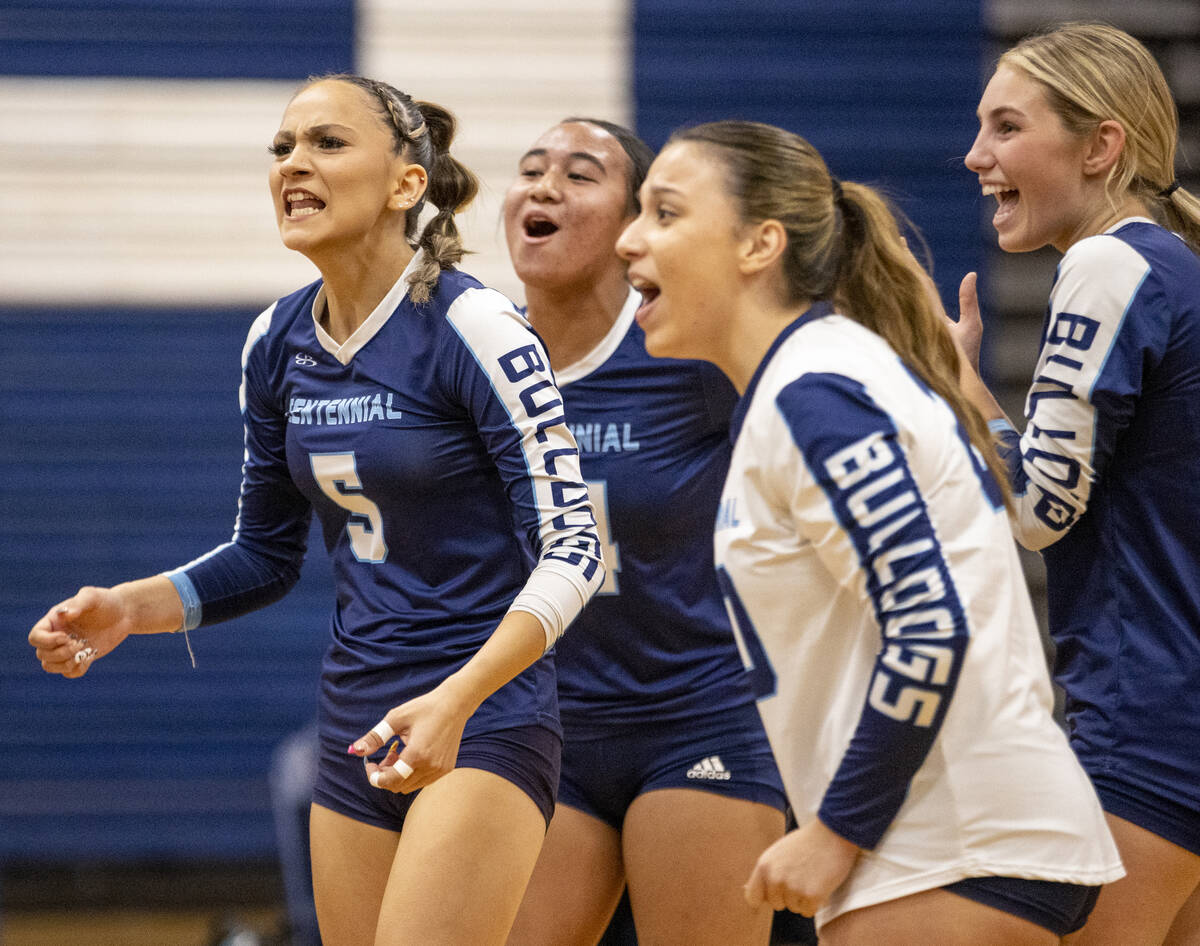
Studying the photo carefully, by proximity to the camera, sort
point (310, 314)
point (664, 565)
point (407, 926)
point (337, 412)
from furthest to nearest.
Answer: point (664, 565)
point (310, 314)
point (337, 412)
point (407, 926)

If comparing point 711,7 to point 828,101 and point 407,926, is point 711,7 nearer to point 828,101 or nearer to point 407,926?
point 828,101

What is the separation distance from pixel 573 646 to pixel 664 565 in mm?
278

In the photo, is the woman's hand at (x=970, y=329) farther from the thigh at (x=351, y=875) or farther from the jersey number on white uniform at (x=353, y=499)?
the thigh at (x=351, y=875)

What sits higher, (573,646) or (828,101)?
(828,101)

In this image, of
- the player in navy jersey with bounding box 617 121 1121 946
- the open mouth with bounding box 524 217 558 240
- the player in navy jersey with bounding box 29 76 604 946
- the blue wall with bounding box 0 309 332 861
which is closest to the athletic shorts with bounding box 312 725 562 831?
the player in navy jersey with bounding box 29 76 604 946

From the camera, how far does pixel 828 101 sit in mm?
5980

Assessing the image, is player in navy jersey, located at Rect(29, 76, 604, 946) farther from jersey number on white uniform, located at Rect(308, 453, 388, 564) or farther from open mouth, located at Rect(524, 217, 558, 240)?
open mouth, located at Rect(524, 217, 558, 240)

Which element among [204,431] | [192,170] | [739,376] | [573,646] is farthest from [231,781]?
[739,376]

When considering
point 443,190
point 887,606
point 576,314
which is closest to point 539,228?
point 576,314

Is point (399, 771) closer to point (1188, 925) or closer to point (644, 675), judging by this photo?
point (644, 675)

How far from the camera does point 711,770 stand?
9.64 feet

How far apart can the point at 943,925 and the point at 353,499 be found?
1302mm

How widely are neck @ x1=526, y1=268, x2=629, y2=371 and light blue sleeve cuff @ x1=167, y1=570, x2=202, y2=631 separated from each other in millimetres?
935

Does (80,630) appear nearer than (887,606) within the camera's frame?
No
